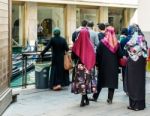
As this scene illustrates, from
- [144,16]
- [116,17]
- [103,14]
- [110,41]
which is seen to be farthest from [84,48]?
[116,17]

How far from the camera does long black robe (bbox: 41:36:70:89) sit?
1282 centimetres

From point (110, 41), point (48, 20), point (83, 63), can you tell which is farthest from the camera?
point (48, 20)

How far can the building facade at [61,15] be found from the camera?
28.6 metres

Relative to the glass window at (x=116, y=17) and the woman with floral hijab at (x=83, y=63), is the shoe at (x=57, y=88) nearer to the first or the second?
the woman with floral hijab at (x=83, y=63)

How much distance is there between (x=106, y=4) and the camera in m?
33.1

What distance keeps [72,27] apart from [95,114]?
22155mm

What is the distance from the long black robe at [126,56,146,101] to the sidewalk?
35cm

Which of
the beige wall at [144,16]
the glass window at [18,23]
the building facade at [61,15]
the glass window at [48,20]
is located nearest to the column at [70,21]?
the building facade at [61,15]

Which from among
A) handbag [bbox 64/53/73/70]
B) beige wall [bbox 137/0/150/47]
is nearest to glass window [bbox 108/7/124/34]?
beige wall [bbox 137/0/150/47]

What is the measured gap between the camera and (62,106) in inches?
408

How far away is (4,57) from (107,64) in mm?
2242

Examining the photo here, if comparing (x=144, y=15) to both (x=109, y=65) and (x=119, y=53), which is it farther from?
(x=109, y=65)

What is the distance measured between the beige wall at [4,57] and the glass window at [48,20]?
62.6 feet

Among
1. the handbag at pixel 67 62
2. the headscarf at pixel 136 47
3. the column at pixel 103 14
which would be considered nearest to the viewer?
the headscarf at pixel 136 47
